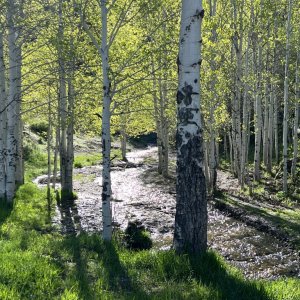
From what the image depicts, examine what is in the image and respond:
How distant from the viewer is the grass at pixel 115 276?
5398 mm

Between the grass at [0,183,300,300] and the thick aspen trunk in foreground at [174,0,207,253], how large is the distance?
443 millimetres

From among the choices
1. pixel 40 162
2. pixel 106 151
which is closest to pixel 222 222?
pixel 106 151

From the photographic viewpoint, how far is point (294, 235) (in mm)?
12156

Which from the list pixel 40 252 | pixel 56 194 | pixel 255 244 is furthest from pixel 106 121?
pixel 56 194

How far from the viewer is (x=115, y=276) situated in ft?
20.6

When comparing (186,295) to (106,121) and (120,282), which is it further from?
(106,121)

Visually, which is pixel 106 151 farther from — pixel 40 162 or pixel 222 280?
pixel 40 162

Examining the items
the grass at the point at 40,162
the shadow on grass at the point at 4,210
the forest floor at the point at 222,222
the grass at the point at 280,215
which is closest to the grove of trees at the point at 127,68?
the shadow on grass at the point at 4,210

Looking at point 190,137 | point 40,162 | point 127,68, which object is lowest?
point 40,162

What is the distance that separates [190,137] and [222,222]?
7988 mm

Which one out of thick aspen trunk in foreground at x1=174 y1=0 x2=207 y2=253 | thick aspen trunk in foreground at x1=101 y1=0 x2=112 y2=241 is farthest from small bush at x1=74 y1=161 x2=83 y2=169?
thick aspen trunk in foreground at x1=174 y1=0 x2=207 y2=253

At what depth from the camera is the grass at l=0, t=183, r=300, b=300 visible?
5.40 metres

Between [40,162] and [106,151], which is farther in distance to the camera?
[40,162]

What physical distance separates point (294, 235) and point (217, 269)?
6.50m
